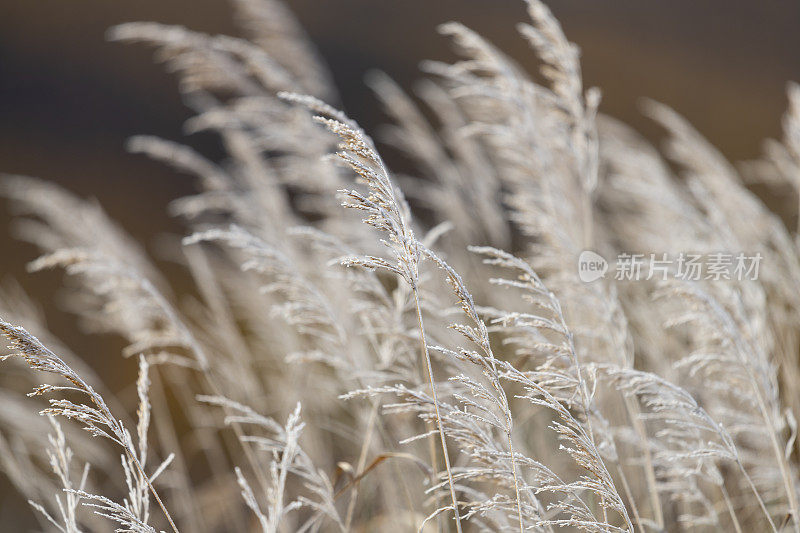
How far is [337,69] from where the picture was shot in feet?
14.9

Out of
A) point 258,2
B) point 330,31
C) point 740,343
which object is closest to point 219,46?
point 258,2

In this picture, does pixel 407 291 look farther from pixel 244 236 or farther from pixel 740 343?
pixel 740 343

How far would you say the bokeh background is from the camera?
4.18 metres

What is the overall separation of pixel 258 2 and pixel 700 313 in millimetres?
1778

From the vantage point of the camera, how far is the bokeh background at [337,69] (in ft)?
13.7
